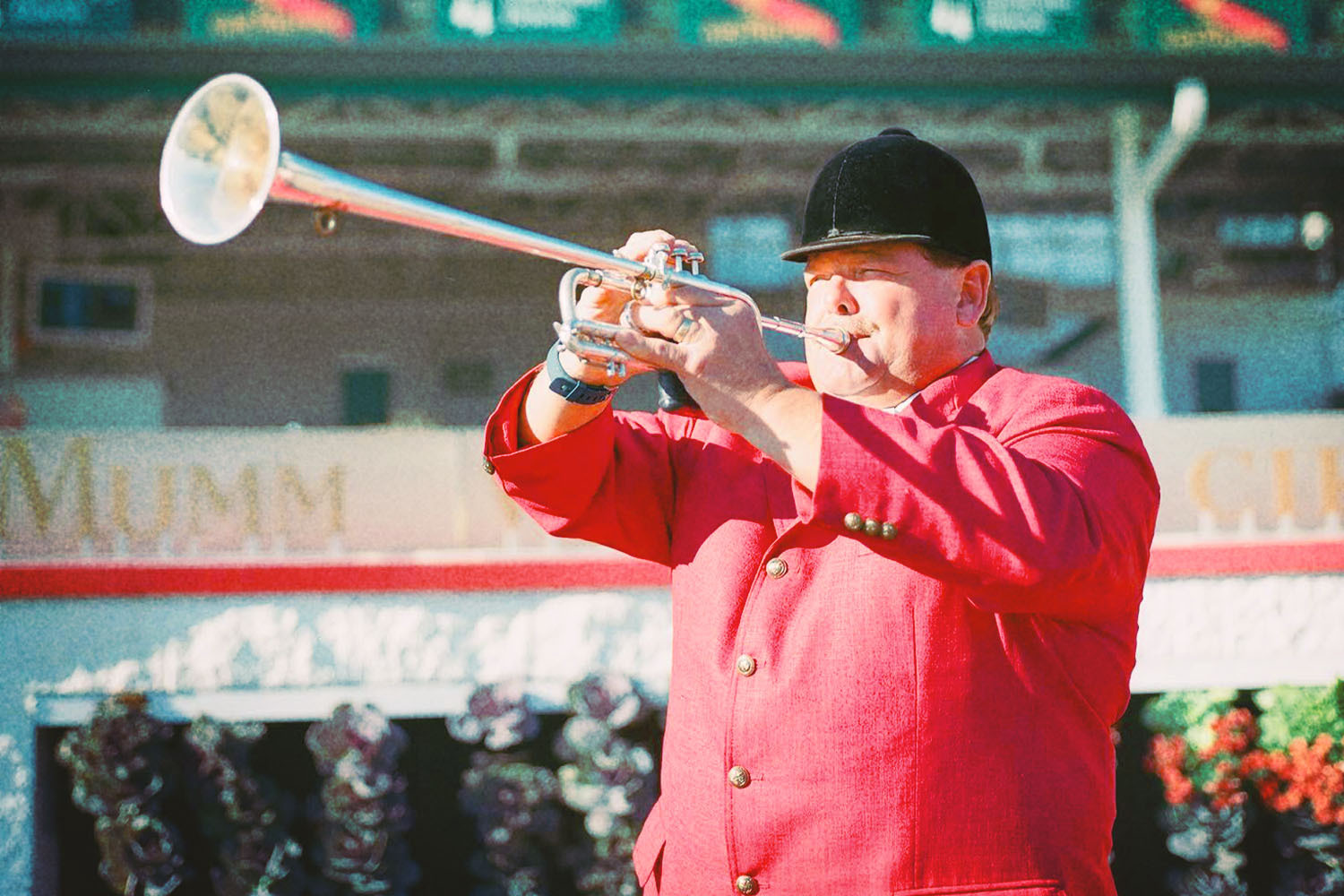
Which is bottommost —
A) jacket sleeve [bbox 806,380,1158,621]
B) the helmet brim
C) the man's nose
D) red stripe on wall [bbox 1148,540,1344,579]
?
red stripe on wall [bbox 1148,540,1344,579]

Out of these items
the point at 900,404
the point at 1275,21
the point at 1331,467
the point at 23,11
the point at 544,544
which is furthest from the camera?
the point at 1275,21

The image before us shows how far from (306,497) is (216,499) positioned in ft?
1.21

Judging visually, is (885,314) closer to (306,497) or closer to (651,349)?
(651,349)

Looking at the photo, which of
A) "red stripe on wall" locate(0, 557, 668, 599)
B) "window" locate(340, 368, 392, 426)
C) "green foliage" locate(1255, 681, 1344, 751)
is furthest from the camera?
"window" locate(340, 368, 392, 426)

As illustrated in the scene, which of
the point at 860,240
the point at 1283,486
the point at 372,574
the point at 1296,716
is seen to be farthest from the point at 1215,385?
the point at 860,240

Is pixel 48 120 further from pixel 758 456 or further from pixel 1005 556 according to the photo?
pixel 1005 556

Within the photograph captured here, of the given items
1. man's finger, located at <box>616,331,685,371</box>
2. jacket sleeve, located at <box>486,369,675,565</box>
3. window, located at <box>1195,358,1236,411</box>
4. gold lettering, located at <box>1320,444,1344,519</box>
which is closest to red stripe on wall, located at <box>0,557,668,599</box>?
jacket sleeve, located at <box>486,369,675,565</box>

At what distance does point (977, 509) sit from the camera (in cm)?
128

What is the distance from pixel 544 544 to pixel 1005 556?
351 centimetres

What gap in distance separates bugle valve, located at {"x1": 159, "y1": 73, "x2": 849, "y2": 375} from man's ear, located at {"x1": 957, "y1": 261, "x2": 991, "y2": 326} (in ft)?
1.37

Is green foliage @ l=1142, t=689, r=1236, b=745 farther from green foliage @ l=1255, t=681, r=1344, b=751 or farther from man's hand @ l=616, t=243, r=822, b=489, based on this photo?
man's hand @ l=616, t=243, r=822, b=489

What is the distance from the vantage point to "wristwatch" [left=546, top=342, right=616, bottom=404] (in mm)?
1607

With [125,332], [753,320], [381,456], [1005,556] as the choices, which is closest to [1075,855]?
[1005,556]

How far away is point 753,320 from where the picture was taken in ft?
4.60
